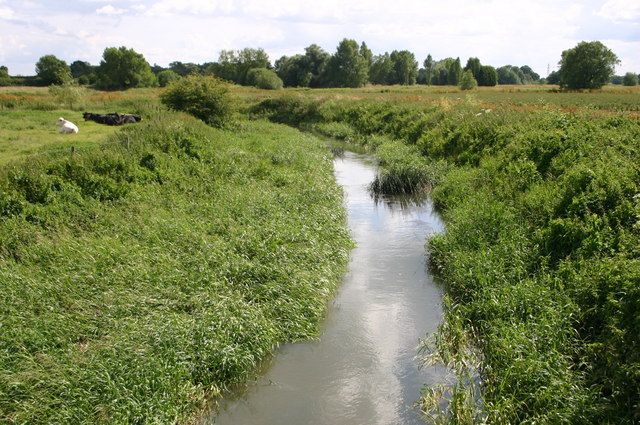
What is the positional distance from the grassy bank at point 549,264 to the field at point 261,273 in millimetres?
47

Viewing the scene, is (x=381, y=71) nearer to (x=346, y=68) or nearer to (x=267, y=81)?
(x=346, y=68)

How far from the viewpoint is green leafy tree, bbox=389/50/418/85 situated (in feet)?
358

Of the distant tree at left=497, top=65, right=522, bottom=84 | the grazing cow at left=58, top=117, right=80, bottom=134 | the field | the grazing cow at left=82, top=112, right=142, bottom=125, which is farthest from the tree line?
the field

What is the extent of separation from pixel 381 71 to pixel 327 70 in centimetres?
2044

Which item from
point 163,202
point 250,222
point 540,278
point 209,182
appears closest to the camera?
point 540,278

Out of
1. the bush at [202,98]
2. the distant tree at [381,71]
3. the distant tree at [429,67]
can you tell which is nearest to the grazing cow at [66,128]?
the bush at [202,98]

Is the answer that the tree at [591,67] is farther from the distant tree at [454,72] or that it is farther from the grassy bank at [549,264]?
the grassy bank at [549,264]

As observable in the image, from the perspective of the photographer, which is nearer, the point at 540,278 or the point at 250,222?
the point at 540,278

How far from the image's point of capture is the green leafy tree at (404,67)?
10912cm

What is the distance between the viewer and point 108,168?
14.9 metres

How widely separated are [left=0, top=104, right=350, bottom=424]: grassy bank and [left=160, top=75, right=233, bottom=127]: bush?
37.7 ft

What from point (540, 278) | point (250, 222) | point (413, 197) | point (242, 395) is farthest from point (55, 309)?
point (413, 197)

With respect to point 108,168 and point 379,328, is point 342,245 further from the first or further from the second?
point 108,168

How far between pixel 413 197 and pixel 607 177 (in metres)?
9.18
